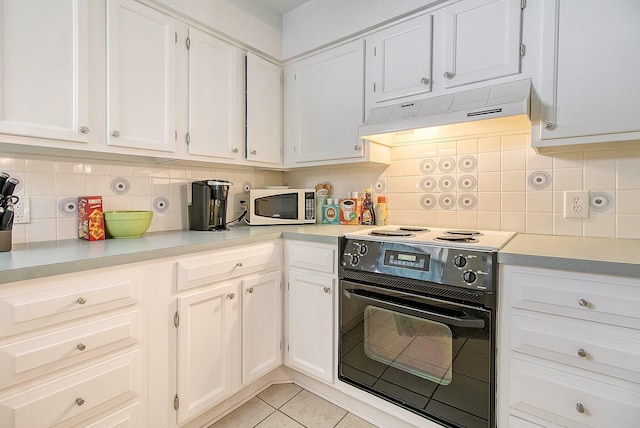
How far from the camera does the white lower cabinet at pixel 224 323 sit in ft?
4.45

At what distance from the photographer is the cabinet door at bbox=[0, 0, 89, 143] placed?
117 centimetres

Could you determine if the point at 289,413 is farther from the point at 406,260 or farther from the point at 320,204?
the point at 320,204

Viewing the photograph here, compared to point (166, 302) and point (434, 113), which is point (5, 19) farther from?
point (434, 113)

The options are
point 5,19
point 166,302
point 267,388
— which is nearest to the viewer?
point 5,19

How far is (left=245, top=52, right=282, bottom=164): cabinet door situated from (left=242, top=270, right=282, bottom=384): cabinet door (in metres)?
0.85

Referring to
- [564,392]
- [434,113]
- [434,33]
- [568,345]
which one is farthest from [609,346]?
[434,33]

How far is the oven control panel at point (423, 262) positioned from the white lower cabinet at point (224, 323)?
0.49 meters

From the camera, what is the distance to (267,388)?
1844 mm

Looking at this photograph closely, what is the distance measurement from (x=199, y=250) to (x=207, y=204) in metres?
0.51

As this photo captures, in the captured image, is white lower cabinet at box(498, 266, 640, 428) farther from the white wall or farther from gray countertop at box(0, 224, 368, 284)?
the white wall

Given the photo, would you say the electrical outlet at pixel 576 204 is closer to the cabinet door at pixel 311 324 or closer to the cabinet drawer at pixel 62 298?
the cabinet door at pixel 311 324

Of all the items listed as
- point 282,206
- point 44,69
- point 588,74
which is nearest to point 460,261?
point 588,74

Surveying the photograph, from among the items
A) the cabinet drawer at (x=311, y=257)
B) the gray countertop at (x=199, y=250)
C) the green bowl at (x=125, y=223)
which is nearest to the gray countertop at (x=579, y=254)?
the gray countertop at (x=199, y=250)

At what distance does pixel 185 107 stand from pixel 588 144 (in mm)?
1933
